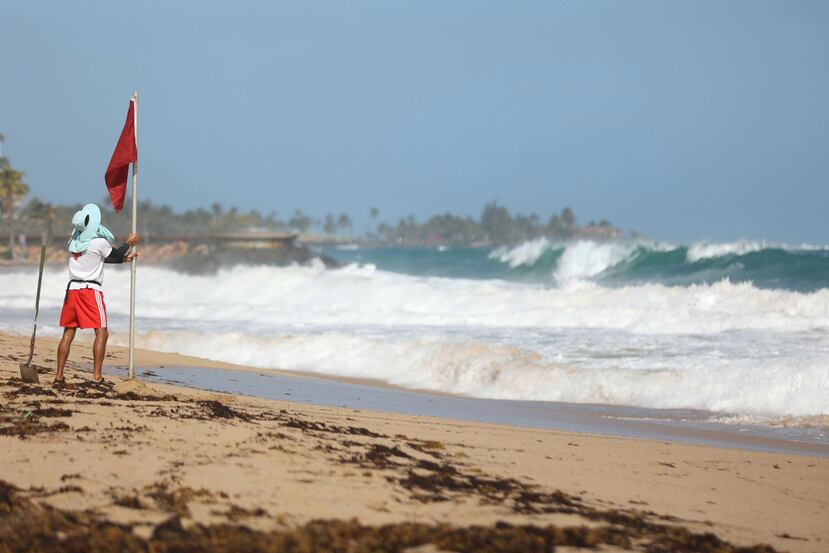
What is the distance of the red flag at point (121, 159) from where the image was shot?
28.5 feet

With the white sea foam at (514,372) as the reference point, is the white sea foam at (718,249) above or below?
above

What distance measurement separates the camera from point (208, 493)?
16.5 feet

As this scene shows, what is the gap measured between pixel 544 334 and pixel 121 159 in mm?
13503

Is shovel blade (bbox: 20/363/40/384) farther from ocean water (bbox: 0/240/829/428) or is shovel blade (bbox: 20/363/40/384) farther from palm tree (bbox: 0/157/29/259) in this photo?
Result: palm tree (bbox: 0/157/29/259)

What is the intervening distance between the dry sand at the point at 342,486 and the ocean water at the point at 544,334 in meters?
4.97

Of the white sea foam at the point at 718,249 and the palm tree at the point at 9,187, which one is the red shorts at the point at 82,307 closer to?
the white sea foam at the point at 718,249

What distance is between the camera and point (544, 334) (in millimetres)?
20953

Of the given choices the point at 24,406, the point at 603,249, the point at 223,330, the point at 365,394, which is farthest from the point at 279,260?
the point at 24,406

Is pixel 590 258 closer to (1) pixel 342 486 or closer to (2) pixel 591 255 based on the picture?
(2) pixel 591 255

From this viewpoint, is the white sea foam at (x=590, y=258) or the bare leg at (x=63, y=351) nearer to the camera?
the bare leg at (x=63, y=351)

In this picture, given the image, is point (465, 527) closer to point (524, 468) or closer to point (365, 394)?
point (524, 468)

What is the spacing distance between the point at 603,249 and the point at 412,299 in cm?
2400

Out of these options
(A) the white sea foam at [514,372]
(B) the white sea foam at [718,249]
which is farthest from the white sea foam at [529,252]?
(A) the white sea foam at [514,372]

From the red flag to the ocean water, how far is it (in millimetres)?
7213
